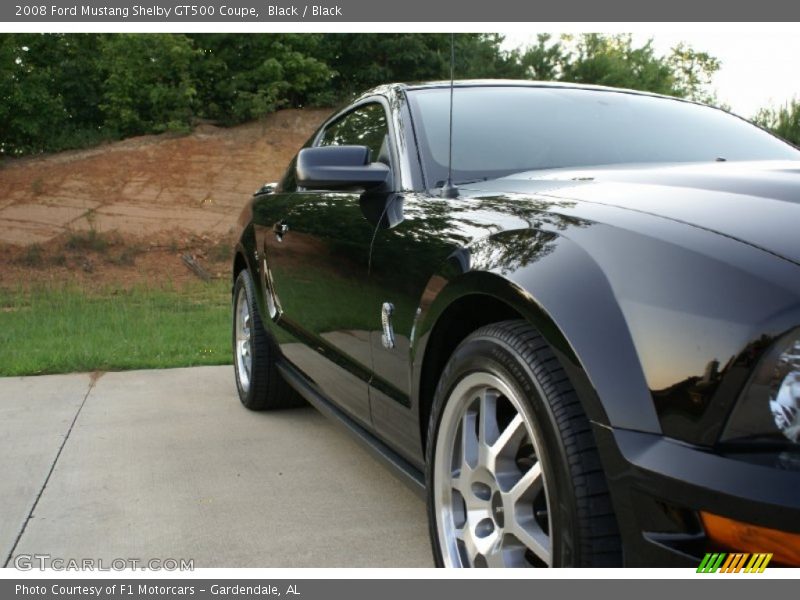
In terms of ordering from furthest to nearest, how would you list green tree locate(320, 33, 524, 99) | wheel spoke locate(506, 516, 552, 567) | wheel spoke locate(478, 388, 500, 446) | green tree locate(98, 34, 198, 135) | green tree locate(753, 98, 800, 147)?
green tree locate(98, 34, 198, 135) → green tree locate(320, 33, 524, 99) → green tree locate(753, 98, 800, 147) → wheel spoke locate(478, 388, 500, 446) → wheel spoke locate(506, 516, 552, 567)

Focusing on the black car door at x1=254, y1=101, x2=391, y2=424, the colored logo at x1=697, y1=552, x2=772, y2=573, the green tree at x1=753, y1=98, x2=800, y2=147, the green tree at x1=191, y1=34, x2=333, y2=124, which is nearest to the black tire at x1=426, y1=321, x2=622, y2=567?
the colored logo at x1=697, y1=552, x2=772, y2=573

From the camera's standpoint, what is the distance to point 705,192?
1.88 metres

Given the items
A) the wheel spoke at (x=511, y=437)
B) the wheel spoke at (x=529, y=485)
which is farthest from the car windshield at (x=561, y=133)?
the wheel spoke at (x=529, y=485)

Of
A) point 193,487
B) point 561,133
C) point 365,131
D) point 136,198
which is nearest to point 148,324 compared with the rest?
point 193,487

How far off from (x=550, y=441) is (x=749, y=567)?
415mm

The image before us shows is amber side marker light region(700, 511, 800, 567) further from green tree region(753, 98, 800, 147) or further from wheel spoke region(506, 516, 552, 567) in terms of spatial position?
green tree region(753, 98, 800, 147)

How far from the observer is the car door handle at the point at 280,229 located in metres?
3.73

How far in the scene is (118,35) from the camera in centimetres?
2036

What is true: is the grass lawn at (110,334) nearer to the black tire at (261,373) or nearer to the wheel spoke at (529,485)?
the black tire at (261,373)

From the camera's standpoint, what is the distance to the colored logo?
4.52ft

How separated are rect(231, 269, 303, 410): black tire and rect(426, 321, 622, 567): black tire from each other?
2.28m

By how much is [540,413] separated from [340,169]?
4.47ft

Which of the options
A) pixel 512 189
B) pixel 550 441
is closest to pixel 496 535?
pixel 550 441

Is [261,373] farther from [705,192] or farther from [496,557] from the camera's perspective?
[705,192]
